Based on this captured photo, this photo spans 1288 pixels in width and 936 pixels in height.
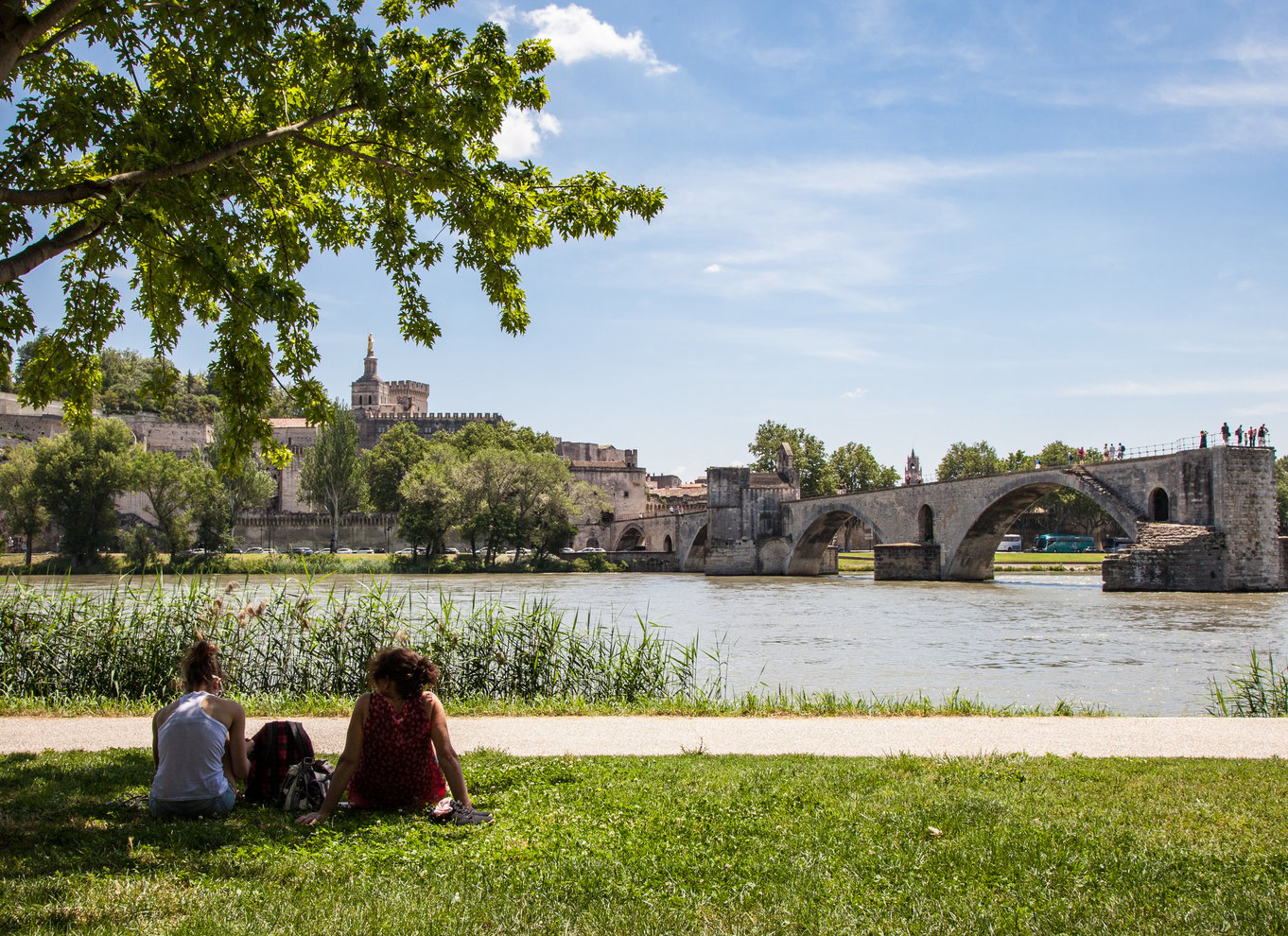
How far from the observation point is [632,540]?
270ft

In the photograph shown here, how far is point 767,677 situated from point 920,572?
3110cm

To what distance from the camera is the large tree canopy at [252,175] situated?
230 inches

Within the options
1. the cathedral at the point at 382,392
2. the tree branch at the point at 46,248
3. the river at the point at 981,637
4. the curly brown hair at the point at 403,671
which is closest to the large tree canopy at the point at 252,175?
the tree branch at the point at 46,248

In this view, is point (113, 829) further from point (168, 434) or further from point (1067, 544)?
point (168, 434)

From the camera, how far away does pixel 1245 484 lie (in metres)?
29.7

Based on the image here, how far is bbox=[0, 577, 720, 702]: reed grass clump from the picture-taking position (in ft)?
30.9

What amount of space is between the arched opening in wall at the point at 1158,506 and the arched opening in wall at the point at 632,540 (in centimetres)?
4901

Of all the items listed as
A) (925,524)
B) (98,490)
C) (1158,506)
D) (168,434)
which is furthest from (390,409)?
(1158,506)

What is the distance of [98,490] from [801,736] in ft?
150

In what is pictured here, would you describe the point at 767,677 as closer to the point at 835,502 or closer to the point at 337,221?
the point at 337,221

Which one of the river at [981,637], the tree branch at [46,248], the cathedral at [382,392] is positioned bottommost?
the river at [981,637]

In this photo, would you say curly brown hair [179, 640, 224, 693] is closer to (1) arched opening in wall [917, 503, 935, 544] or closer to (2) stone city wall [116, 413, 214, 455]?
(1) arched opening in wall [917, 503, 935, 544]

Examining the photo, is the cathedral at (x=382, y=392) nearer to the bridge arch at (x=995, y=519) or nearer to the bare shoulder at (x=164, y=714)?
the bridge arch at (x=995, y=519)

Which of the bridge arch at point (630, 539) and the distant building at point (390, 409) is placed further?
the distant building at point (390, 409)
